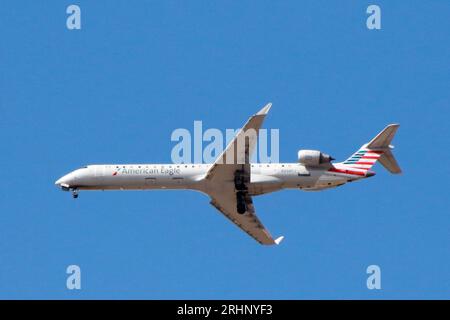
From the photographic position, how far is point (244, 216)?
65.4 metres

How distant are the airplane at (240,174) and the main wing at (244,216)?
0.06 meters

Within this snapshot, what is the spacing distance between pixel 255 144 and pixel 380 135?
797 cm

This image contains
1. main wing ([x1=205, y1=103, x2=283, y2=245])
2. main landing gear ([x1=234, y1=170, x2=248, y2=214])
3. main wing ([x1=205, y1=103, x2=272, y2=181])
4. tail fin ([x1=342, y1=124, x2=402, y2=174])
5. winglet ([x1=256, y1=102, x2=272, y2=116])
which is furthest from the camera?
tail fin ([x1=342, y1=124, x2=402, y2=174])

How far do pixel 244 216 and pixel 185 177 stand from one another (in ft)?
18.3

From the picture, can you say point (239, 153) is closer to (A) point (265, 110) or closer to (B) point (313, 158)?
(A) point (265, 110)

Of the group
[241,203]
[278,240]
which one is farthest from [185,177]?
[278,240]

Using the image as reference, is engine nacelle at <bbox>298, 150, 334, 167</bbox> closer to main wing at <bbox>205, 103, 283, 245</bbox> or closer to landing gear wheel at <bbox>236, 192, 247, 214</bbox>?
main wing at <bbox>205, 103, 283, 245</bbox>

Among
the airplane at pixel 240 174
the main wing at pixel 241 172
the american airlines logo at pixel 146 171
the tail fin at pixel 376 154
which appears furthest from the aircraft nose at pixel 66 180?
the tail fin at pixel 376 154

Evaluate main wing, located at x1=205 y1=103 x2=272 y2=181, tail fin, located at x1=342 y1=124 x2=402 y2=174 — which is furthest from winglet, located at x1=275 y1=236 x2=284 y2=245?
tail fin, located at x1=342 y1=124 x2=402 y2=174

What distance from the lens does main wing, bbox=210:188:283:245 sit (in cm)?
6312

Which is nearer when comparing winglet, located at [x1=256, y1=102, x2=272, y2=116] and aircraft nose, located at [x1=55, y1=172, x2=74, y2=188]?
winglet, located at [x1=256, y1=102, x2=272, y2=116]
